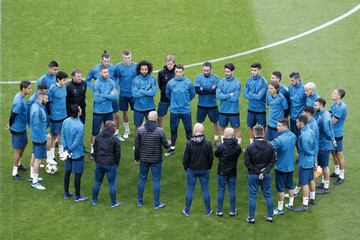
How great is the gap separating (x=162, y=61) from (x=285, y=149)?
8.26m

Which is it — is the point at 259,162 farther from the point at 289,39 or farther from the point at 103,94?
the point at 289,39

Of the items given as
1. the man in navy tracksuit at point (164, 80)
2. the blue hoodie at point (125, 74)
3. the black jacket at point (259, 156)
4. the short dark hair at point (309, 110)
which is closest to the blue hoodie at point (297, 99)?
the short dark hair at point (309, 110)

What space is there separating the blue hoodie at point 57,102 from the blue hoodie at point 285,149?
5.10 meters

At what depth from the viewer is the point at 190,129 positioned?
66.0ft

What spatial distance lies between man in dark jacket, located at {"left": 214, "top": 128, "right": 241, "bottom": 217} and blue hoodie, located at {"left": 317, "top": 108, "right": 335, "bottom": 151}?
216 centimetres

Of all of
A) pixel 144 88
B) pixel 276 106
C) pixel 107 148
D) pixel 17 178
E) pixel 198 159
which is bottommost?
pixel 17 178

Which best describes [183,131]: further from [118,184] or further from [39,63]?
[39,63]

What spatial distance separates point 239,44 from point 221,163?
29.5ft

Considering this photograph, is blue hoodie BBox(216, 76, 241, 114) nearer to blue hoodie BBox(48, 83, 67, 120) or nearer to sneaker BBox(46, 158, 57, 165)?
blue hoodie BBox(48, 83, 67, 120)

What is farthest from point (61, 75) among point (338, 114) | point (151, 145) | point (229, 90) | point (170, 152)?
point (338, 114)

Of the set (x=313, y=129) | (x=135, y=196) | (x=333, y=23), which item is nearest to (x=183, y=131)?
(x=135, y=196)

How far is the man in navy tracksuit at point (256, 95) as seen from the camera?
19.5 meters

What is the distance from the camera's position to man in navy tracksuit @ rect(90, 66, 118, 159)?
19438 mm

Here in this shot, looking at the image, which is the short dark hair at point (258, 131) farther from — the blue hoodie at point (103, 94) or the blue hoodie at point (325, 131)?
the blue hoodie at point (103, 94)
